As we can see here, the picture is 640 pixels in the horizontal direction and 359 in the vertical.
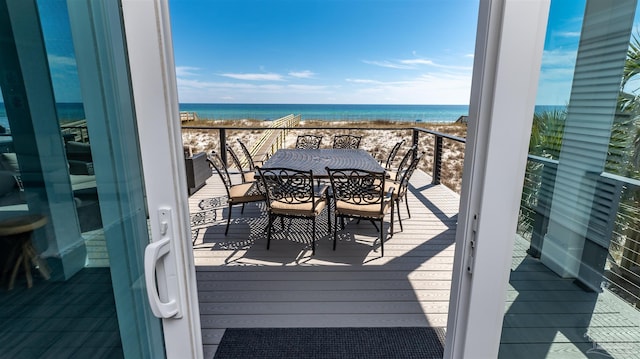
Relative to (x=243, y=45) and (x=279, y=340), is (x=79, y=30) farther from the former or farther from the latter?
(x=243, y=45)

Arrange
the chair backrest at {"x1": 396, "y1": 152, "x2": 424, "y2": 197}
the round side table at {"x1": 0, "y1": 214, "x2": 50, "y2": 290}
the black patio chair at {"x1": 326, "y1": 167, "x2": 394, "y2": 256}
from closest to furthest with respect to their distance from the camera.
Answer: the round side table at {"x1": 0, "y1": 214, "x2": 50, "y2": 290}
the black patio chair at {"x1": 326, "y1": 167, "x2": 394, "y2": 256}
the chair backrest at {"x1": 396, "y1": 152, "x2": 424, "y2": 197}

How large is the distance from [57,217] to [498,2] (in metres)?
1.06

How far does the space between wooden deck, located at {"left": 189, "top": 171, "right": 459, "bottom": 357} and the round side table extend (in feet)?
4.50

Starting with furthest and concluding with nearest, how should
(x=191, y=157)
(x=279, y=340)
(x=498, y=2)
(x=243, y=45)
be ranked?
(x=243, y=45) < (x=191, y=157) < (x=279, y=340) < (x=498, y=2)

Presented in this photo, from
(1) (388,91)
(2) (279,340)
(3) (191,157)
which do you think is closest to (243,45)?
(1) (388,91)

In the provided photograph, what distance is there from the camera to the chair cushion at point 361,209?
2.82 metres

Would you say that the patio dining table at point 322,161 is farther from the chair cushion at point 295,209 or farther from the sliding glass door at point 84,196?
the sliding glass door at point 84,196

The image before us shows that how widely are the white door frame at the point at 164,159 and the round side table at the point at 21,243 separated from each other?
0.21 m

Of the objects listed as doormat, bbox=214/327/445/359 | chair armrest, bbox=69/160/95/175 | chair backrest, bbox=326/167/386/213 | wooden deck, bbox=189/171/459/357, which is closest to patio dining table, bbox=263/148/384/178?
chair backrest, bbox=326/167/386/213

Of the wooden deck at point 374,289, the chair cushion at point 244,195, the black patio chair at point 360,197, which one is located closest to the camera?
the wooden deck at point 374,289

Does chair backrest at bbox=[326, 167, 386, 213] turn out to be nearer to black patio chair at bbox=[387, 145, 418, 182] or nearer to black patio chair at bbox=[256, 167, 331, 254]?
black patio chair at bbox=[256, 167, 331, 254]

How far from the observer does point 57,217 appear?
64cm

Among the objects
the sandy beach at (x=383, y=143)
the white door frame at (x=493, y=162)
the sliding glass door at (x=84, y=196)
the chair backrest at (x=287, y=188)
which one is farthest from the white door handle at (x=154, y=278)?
the chair backrest at (x=287, y=188)

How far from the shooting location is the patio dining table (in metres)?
3.30
